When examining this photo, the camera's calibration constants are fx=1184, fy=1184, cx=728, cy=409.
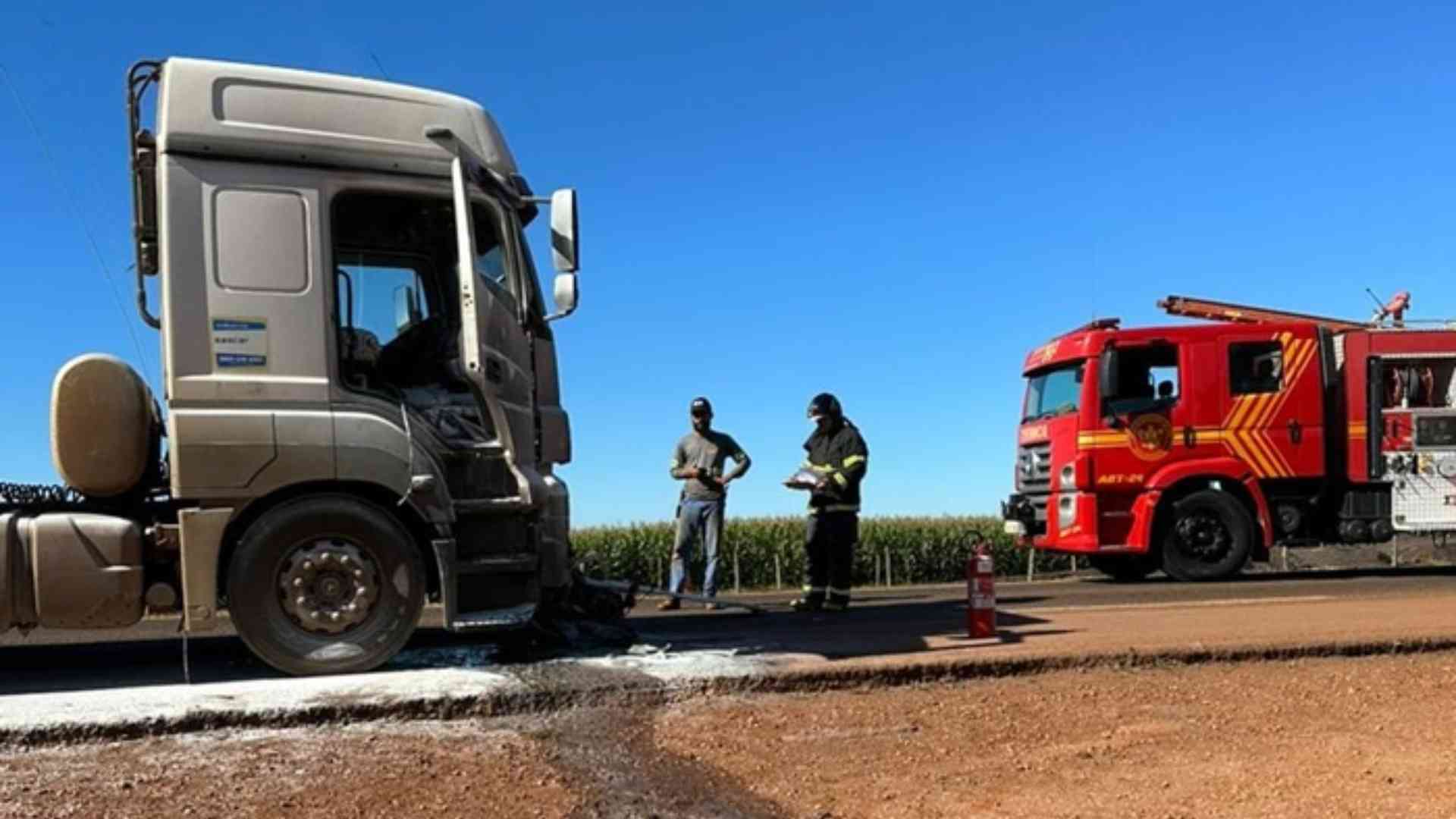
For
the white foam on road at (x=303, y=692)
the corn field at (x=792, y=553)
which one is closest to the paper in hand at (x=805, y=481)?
the white foam on road at (x=303, y=692)

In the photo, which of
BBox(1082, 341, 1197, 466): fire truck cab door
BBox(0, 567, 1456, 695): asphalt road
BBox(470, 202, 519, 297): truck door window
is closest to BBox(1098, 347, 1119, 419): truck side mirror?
BBox(1082, 341, 1197, 466): fire truck cab door

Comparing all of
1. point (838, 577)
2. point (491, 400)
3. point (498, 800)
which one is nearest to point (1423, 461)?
point (838, 577)

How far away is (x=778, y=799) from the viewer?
4.21m

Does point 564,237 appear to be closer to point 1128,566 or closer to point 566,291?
point 566,291

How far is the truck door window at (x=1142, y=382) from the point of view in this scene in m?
12.9

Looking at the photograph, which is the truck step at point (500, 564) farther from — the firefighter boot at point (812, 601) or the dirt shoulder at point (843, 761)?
the firefighter boot at point (812, 601)

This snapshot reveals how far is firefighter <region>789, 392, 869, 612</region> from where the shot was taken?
30.8 feet

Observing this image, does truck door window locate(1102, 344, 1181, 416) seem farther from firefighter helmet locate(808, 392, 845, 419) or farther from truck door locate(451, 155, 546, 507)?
truck door locate(451, 155, 546, 507)

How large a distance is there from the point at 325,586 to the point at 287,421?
0.85 m

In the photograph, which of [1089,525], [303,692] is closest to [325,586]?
[303,692]

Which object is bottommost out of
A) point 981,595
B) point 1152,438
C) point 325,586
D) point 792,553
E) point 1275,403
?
point 792,553

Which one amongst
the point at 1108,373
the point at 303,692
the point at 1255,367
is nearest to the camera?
the point at 303,692

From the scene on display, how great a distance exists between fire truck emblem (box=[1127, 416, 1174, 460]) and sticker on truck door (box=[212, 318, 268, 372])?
31.6 ft

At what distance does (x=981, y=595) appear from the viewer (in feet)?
23.4
